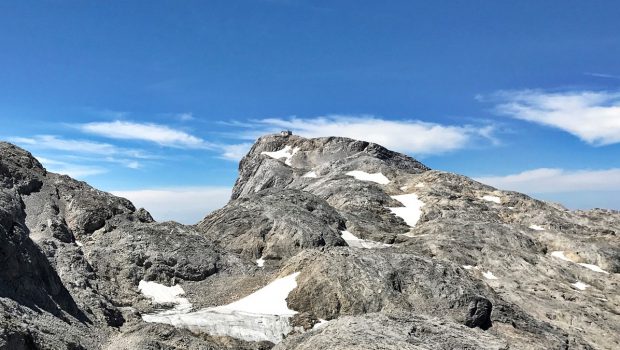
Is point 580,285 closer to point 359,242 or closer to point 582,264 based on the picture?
point 582,264

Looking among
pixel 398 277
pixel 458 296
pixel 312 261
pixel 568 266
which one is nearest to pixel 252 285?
pixel 312 261

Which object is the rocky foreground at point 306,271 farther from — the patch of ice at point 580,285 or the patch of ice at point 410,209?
the patch of ice at point 410,209

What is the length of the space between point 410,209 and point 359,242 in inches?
786

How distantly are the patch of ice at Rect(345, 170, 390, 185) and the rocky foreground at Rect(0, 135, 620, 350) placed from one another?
29.6ft

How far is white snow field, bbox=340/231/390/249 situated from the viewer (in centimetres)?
5967

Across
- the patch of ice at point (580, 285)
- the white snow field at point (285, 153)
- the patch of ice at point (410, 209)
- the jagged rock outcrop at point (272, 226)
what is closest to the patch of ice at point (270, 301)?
the jagged rock outcrop at point (272, 226)

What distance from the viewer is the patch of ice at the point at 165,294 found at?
134ft

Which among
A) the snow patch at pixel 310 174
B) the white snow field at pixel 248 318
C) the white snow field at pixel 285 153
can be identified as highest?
Result: the white snow field at pixel 285 153

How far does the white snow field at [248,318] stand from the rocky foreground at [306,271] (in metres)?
0.13

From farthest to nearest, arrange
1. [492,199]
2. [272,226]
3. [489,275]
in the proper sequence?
[492,199]
[272,226]
[489,275]

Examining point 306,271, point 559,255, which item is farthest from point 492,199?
point 306,271

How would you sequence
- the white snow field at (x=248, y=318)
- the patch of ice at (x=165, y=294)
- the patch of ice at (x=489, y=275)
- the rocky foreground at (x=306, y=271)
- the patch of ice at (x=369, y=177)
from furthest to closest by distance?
the patch of ice at (x=369, y=177), the patch of ice at (x=489, y=275), the patch of ice at (x=165, y=294), the white snow field at (x=248, y=318), the rocky foreground at (x=306, y=271)

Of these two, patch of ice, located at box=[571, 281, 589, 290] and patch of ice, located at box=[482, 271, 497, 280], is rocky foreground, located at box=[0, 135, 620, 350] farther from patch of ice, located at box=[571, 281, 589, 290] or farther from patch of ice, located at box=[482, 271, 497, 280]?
patch of ice, located at box=[482, 271, 497, 280]

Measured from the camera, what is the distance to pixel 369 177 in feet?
312
